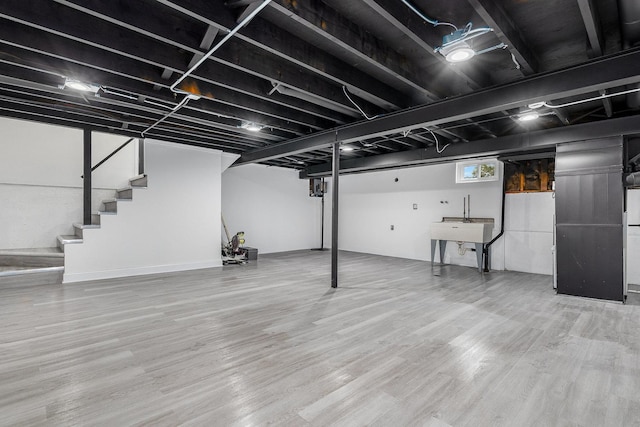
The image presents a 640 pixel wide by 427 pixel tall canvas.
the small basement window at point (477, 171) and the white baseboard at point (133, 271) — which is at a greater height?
the small basement window at point (477, 171)

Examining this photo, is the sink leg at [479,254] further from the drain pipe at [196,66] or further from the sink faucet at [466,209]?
the drain pipe at [196,66]

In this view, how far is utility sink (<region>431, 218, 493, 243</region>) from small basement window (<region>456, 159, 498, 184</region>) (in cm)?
89

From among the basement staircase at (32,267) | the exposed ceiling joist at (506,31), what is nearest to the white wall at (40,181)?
the basement staircase at (32,267)

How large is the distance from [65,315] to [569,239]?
6.45 metres

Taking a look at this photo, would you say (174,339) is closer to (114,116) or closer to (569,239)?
(114,116)

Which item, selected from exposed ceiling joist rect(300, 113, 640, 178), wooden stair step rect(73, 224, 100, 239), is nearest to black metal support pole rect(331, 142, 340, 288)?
exposed ceiling joist rect(300, 113, 640, 178)

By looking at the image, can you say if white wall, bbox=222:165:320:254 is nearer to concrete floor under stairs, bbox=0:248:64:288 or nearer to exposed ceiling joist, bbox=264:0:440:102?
concrete floor under stairs, bbox=0:248:64:288

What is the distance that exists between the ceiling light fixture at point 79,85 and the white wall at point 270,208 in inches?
176

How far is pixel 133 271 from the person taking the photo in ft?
17.7

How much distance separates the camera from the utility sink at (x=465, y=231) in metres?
5.81

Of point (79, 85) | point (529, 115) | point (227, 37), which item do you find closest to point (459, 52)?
point (227, 37)

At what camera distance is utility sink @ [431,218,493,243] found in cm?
581

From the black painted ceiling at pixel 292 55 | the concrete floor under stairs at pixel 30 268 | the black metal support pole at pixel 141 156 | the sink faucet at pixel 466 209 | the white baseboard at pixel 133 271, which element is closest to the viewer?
the black painted ceiling at pixel 292 55

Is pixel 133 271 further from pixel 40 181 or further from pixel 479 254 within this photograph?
pixel 479 254
